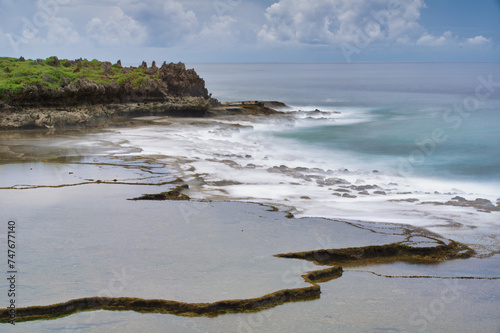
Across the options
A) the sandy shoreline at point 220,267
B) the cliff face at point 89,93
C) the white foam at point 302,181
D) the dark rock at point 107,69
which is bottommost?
the sandy shoreline at point 220,267

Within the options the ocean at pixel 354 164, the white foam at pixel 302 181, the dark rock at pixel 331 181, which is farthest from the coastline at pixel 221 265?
the dark rock at pixel 331 181

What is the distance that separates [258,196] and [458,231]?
12.7 ft

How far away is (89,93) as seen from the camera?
78.0ft

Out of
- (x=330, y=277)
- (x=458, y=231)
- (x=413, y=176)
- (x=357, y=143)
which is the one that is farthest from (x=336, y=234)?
(x=357, y=143)

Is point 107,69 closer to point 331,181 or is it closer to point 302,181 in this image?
point 302,181

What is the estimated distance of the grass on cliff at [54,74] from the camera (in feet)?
71.6

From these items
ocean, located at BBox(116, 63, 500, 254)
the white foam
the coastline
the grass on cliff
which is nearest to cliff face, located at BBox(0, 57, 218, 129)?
the grass on cliff

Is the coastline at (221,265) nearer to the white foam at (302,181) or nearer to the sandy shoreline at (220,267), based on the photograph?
the sandy shoreline at (220,267)

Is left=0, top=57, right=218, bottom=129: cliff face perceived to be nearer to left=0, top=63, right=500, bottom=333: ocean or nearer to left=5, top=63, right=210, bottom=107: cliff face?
left=5, top=63, right=210, bottom=107: cliff face

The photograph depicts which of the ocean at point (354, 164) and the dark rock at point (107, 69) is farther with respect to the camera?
the dark rock at point (107, 69)

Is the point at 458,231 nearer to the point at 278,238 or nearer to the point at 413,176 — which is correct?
the point at 278,238

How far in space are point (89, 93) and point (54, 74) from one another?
1.68m

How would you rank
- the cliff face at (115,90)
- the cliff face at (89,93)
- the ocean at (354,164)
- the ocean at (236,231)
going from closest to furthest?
the ocean at (236,231), the ocean at (354,164), the cliff face at (89,93), the cliff face at (115,90)

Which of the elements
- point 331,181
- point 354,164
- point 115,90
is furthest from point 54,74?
point 331,181
